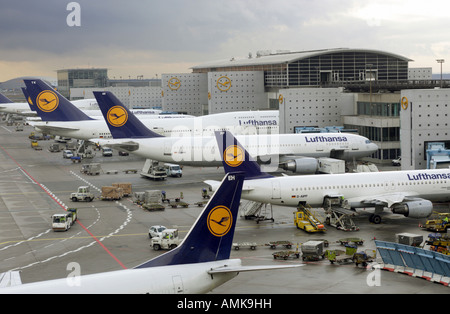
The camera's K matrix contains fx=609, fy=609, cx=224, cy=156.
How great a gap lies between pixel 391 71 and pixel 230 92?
3713 centimetres

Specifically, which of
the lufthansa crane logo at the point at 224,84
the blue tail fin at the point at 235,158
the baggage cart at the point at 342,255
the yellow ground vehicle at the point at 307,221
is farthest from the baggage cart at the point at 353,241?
the lufthansa crane logo at the point at 224,84

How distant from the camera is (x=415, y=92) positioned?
67.1 m

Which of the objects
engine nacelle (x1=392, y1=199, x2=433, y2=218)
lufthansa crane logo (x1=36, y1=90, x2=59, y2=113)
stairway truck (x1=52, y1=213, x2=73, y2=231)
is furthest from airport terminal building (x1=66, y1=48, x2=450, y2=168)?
stairway truck (x1=52, y1=213, x2=73, y2=231)

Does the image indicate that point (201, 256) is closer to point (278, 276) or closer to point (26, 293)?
point (26, 293)

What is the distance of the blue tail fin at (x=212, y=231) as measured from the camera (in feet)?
77.7

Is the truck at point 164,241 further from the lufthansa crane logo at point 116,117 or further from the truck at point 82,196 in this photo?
the lufthansa crane logo at point 116,117

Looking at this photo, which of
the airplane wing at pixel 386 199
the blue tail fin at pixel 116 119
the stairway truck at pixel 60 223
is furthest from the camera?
the blue tail fin at pixel 116 119

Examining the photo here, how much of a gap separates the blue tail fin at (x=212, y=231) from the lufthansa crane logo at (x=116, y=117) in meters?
50.1

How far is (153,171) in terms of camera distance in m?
77.2

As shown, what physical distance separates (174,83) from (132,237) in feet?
402

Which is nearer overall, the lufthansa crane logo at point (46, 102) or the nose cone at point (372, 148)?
the nose cone at point (372, 148)

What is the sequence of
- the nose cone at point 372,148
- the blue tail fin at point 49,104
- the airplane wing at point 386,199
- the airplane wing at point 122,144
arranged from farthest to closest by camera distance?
the blue tail fin at point 49,104, the nose cone at point 372,148, the airplane wing at point 122,144, the airplane wing at point 386,199

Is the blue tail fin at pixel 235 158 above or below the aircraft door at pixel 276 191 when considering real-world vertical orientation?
above
